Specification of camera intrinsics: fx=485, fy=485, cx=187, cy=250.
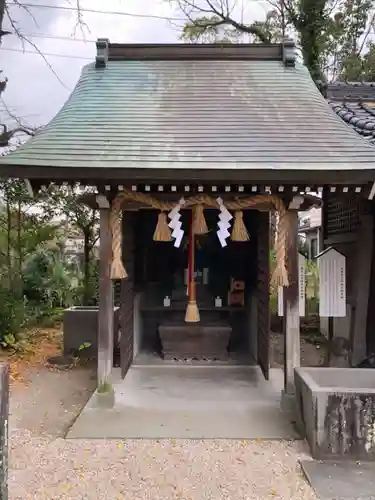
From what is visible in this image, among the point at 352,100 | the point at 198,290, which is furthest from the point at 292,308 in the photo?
the point at 352,100

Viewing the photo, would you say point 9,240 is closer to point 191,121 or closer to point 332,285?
point 191,121

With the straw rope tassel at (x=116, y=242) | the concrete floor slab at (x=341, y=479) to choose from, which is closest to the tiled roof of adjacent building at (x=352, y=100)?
the straw rope tassel at (x=116, y=242)

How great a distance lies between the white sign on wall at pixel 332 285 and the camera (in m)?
6.27

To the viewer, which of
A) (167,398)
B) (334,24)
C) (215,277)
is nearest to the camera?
(167,398)

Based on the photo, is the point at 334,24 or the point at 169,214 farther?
the point at 334,24

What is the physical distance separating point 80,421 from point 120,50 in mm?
5629

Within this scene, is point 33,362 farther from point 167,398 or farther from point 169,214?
point 169,214

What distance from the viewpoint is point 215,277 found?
8.36m

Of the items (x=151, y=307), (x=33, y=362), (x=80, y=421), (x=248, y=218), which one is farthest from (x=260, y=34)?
(x=80, y=421)

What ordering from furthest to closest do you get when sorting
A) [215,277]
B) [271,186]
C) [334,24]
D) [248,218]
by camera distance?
[334,24], [215,277], [248,218], [271,186]

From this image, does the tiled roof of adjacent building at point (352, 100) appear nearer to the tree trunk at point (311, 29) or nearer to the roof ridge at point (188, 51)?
the roof ridge at point (188, 51)

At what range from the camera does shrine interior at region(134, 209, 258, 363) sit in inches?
295

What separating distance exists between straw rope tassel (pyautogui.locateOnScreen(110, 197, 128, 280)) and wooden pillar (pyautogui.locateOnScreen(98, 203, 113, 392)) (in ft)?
0.21

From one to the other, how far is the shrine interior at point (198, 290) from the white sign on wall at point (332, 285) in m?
1.26
